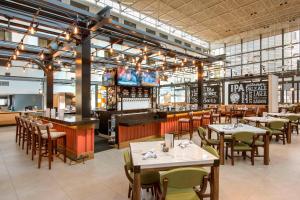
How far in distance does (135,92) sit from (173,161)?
24.2 ft

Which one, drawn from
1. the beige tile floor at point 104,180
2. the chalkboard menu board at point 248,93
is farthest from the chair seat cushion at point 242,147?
the chalkboard menu board at point 248,93

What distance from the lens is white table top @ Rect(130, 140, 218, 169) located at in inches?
90.2

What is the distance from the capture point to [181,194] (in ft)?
7.17

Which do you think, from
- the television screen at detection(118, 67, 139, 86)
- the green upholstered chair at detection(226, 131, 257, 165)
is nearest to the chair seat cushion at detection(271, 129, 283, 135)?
the green upholstered chair at detection(226, 131, 257, 165)

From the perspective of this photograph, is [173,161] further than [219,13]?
No

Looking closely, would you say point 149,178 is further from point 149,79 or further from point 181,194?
point 149,79

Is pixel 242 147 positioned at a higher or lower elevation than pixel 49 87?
lower

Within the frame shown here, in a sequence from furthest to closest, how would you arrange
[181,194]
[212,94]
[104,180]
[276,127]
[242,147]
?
[212,94] → [276,127] → [242,147] → [104,180] → [181,194]

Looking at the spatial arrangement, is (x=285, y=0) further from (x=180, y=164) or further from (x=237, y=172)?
(x=180, y=164)

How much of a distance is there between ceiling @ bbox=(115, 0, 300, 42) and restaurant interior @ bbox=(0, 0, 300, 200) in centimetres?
7

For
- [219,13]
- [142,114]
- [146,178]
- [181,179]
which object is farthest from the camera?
[219,13]

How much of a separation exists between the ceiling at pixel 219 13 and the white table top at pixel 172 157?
28.8ft

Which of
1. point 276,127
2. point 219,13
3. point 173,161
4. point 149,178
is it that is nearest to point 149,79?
point 219,13

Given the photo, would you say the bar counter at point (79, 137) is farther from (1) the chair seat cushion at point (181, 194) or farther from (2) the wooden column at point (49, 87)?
(2) the wooden column at point (49, 87)
